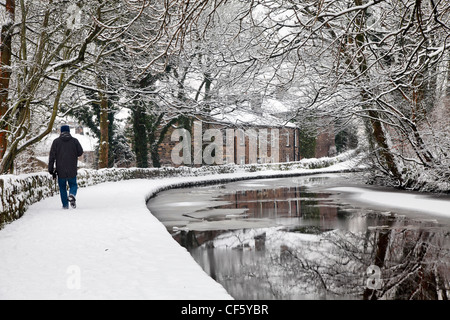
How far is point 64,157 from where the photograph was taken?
11289 millimetres

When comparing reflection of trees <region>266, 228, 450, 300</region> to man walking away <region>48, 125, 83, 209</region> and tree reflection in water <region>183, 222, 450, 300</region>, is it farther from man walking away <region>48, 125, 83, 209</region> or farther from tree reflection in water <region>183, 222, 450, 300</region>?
man walking away <region>48, 125, 83, 209</region>

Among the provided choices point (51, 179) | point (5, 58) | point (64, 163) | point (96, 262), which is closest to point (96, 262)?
point (96, 262)

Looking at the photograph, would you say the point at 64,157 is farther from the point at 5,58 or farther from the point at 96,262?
the point at 5,58

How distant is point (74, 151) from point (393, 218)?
8.12 m

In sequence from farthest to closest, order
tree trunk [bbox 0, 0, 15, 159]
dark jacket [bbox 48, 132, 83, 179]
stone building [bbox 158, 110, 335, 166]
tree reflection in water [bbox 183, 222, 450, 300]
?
stone building [bbox 158, 110, 335, 166], tree trunk [bbox 0, 0, 15, 159], dark jacket [bbox 48, 132, 83, 179], tree reflection in water [bbox 183, 222, 450, 300]

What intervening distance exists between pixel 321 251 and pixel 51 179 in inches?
441

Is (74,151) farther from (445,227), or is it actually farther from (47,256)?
(445,227)

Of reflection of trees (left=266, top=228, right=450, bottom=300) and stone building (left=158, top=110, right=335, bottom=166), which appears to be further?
stone building (left=158, top=110, right=335, bottom=166)

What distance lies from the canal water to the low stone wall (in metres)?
3.30

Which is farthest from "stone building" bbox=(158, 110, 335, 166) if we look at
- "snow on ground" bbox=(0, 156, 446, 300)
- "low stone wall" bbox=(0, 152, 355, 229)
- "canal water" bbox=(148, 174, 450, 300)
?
"snow on ground" bbox=(0, 156, 446, 300)

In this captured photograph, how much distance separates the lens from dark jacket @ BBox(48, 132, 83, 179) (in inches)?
442

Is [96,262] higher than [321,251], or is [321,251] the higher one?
[96,262]

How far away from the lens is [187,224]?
9969 mm

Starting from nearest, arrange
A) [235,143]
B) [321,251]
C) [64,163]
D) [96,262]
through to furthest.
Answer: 1. [96,262]
2. [321,251]
3. [64,163]
4. [235,143]
